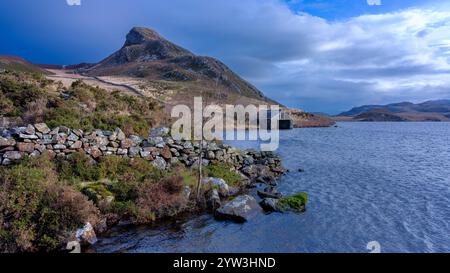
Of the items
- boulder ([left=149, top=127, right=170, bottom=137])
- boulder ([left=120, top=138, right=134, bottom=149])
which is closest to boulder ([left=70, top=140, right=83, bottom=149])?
boulder ([left=120, top=138, right=134, bottom=149])

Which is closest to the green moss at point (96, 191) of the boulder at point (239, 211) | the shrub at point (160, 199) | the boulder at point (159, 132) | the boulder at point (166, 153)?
the shrub at point (160, 199)

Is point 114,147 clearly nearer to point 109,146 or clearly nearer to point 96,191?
point 109,146

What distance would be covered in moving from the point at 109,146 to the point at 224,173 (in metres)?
7.59

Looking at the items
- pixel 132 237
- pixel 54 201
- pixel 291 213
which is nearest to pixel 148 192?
pixel 132 237

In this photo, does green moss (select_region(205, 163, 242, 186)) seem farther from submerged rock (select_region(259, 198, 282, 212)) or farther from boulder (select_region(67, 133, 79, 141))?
boulder (select_region(67, 133, 79, 141))

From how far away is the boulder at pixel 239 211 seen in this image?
15.8m

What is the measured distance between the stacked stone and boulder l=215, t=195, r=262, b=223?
569 centimetres

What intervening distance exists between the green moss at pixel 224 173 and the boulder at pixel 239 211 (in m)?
4.56

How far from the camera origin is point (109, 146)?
19312mm

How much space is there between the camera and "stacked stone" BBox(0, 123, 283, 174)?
54.4 feet

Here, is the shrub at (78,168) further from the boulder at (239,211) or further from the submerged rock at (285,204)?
the submerged rock at (285,204)

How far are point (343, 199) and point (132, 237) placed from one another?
13.2m

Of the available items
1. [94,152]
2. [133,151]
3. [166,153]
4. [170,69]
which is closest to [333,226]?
[166,153]
